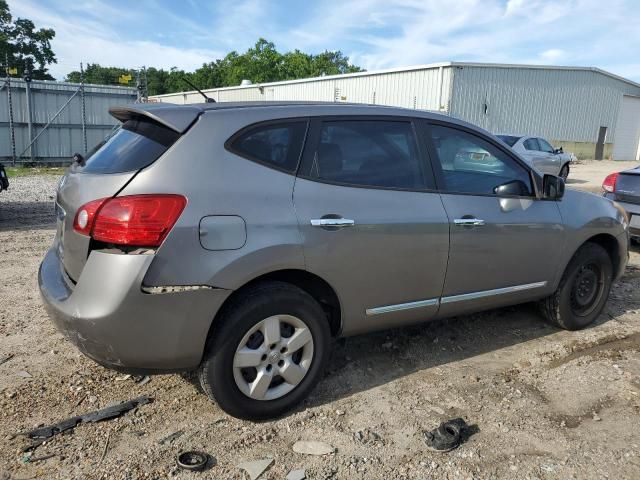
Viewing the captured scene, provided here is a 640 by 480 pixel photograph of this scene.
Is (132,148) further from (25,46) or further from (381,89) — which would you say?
(25,46)

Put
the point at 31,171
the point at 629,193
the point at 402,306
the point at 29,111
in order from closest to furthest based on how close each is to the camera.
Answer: the point at 402,306 < the point at 629,193 < the point at 31,171 < the point at 29,111

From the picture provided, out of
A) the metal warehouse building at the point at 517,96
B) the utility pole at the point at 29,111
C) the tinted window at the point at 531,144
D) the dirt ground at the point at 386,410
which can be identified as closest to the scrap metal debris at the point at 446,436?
the dirt ground at the point at 386,410

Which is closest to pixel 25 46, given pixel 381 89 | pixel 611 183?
pixel 381 89

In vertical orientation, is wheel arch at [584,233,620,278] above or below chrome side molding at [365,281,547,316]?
above

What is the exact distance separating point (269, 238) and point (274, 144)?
1.87 ft

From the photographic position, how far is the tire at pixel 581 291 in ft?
14.7

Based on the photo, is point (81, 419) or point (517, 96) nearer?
point (81, 419)

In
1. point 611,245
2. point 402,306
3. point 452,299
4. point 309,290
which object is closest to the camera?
point 309,290

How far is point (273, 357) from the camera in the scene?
9.78ft

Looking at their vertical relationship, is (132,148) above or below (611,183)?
above

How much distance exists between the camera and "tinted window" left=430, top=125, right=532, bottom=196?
146 inches

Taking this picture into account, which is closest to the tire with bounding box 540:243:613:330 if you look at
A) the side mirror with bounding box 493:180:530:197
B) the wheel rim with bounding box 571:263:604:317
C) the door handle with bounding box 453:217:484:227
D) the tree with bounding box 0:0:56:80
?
the wheel rim with bounding box 571:263:604:317

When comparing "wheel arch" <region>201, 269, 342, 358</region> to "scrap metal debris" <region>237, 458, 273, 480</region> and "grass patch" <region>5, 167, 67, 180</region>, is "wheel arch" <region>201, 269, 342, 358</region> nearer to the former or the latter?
"scrap metal debris" <region>237, 458, 273, 480</region>

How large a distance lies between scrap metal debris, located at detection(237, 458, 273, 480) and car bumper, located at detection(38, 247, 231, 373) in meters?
0.58
